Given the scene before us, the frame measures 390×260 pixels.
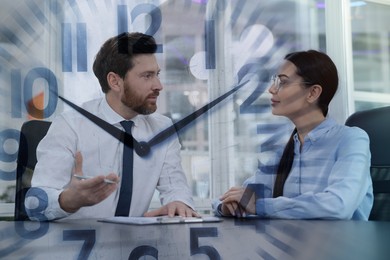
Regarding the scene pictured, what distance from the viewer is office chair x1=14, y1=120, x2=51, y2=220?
129cm

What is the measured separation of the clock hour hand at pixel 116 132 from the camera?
1.33 m

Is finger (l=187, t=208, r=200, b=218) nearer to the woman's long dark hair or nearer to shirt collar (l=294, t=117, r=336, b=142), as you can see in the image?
the woman's long dark hair

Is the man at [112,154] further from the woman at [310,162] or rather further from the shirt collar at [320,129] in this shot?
the shirt collar at [320,129]

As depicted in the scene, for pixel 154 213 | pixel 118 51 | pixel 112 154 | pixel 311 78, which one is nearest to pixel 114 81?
pixel 118 51

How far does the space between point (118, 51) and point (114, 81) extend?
0.24ft

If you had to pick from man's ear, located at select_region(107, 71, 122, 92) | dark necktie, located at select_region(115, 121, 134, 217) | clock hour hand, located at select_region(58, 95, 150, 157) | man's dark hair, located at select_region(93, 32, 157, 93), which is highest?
man's dark hair, located at select_region(93, 32, 157, 93)

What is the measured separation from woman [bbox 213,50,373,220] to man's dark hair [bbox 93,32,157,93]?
0.35 meters

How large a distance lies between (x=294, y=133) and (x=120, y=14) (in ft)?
1.77

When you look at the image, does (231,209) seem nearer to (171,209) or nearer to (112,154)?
(171,209)

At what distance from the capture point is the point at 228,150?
137cm

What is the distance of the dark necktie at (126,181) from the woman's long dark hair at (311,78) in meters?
0.37

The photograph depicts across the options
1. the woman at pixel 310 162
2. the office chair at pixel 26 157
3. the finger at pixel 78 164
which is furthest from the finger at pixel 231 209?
the office chair at pixel 26 157

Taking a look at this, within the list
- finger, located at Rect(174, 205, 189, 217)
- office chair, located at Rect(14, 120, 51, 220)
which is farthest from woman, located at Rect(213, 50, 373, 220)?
office chair, located at Rect(14, 120, 51, 220)

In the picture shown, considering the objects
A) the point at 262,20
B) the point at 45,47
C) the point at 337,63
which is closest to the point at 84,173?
the point at 45,47
